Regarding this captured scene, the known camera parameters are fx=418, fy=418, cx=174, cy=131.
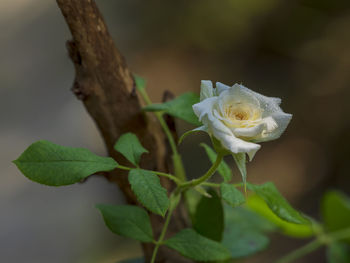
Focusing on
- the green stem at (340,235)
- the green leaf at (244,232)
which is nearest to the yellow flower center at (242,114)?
the green leaf at (244,232)

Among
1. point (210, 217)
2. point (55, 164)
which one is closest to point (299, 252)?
point (210, 217)

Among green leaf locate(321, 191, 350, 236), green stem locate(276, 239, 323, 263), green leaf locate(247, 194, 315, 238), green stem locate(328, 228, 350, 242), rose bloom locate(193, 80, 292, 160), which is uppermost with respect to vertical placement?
rose bloom locate(193, 80, 292, 160)

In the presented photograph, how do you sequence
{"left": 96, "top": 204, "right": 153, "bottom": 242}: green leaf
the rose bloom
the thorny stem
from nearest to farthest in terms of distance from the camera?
the rose bloom < {"left": 96, "top": 204, "right": 153, "bottom": 242}: green leaf < the thorny stem

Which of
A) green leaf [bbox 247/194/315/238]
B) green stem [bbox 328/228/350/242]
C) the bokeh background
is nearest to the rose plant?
green leaf [bbox 247/194/315/238]

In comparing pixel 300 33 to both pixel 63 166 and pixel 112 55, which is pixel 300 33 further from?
pixel 63 166

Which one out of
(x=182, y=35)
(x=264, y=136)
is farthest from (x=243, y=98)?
(x=182, y=35)

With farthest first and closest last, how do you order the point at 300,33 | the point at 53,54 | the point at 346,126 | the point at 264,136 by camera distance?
the point at 53,54, the point at 300,33, the point at 346,126, the point at 264,136

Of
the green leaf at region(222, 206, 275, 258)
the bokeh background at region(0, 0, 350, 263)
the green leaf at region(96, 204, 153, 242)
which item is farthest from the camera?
the bokeh background at region(0, 0, 350, 263)

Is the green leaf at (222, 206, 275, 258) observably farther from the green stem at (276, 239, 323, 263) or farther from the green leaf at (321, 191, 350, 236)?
the green leaf at (321, 191, 350, 236)
